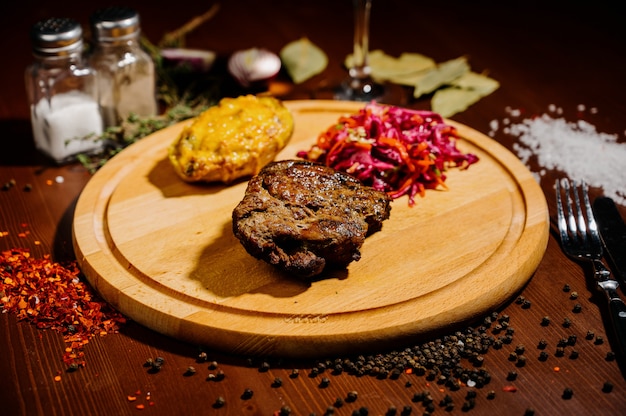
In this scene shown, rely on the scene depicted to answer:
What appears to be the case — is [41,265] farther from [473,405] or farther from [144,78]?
[473,405]

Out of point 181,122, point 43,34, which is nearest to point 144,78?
point 181,122

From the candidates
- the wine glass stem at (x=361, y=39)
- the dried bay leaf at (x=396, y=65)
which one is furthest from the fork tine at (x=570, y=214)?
the wine glass stem at (x=361, y=39)

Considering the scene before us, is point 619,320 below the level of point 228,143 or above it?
below

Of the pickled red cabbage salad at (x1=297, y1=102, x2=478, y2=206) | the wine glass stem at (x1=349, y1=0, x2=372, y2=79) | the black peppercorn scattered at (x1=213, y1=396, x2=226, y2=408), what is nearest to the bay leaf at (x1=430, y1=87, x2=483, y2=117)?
the wine glass stem at (x1=349, y1=0, x2=372, y2=79)

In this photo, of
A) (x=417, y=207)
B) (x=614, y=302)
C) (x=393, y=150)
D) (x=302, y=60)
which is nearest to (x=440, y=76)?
(x=302, y=60)

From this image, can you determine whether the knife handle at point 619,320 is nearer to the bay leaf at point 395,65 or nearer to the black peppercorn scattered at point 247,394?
the black peppercorn scattered at point 247,394

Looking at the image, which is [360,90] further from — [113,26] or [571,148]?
[113,26]
